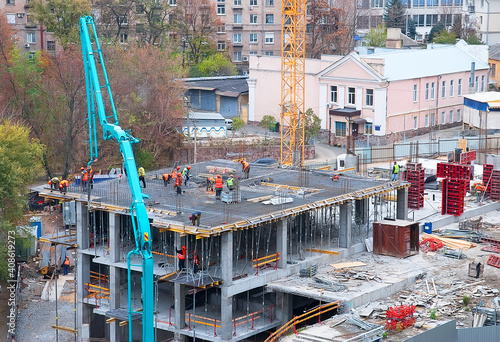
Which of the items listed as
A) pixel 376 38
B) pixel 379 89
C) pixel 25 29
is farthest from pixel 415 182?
pixel 25 29

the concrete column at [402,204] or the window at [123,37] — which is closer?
the concrete column at [402,204]

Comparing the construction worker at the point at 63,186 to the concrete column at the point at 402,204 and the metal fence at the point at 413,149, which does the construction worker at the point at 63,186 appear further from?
the metal fence at the point at 413,149

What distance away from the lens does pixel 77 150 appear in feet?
244

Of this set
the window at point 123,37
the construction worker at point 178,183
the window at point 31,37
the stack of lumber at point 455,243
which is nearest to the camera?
the construction worker at point 178,183

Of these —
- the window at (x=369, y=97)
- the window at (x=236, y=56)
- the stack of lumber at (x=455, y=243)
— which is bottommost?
the stack of lumber at (x=455, y=243)

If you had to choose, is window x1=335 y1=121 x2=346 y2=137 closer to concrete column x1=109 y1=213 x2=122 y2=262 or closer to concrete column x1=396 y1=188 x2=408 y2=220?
concrete column x1=396 y1=188 x2=408 y2=220

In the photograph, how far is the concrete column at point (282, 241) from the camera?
4150 cm

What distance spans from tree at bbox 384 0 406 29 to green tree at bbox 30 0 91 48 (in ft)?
149

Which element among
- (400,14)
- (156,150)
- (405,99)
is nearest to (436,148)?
(405,99)

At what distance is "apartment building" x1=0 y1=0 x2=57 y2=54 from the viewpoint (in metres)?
99.6

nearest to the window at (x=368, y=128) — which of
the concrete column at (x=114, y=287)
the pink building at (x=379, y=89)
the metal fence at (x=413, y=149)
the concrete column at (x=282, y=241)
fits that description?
the pink building at (x=379, y=89)

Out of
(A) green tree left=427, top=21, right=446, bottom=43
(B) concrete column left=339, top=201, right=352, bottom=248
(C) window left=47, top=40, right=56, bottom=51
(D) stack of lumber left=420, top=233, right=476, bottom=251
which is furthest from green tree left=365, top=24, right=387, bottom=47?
(B) concrete column left=339, top=201, right=352, bottom=248

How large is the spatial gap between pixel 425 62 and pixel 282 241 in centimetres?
4683

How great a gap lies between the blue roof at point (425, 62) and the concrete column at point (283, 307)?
134ft
